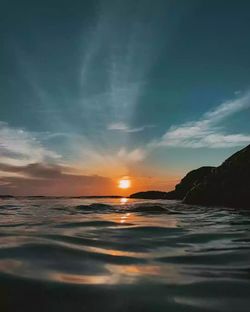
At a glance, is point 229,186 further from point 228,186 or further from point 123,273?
point 123,273

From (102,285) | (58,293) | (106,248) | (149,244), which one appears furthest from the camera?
(149,244)

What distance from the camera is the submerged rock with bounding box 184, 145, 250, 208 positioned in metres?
18.4

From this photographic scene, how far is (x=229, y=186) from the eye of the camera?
63.0ft

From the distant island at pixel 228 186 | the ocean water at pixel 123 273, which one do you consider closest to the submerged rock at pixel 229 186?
the distant island at pixel 228 186

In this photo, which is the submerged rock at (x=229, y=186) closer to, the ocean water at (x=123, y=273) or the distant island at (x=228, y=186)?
the distant island at (x=228, y=186)

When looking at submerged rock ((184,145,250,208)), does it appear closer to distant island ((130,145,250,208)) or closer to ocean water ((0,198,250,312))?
Result: distant island ((130,145,250,208))

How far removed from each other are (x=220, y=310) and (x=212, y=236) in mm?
4296

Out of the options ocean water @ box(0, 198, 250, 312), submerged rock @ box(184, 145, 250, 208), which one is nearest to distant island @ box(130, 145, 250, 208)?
submerged rock @ box(184, 145, 250, 208)

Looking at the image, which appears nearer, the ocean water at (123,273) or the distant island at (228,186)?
the ocean water at (123,273)

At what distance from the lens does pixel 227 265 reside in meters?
4.44

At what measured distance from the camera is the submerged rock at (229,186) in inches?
724

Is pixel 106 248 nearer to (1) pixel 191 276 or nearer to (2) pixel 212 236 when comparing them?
(1) pixel 191 276

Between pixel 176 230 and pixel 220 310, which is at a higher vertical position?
pixel 176 230

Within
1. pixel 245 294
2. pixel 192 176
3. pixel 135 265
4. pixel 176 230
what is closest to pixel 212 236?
pixel 176 230
